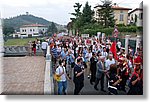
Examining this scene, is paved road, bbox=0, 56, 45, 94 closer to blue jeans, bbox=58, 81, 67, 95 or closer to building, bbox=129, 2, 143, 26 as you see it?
blue jeans, bbox=58, 81, 67, 95

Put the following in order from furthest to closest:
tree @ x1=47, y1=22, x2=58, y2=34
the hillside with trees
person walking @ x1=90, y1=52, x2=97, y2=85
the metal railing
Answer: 1. person walking @ x1=90, y1=52, x2=97, y2=85
2. tree @ x1=47, y1=22, x2=58, y2=34
3. the hillside with trees
4. the metal railing

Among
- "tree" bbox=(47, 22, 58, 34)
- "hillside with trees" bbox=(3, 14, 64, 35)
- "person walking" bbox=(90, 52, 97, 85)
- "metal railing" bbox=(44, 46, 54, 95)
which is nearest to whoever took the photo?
"metal railing" bbox=(44, 46, 54, 95)

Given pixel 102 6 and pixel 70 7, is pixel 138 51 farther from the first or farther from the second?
pixel 70 7

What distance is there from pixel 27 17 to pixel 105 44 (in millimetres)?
1192

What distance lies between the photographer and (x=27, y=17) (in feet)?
13.7

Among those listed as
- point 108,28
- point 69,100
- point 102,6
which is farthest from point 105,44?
point 69,100

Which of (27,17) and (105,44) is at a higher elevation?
(27,17)

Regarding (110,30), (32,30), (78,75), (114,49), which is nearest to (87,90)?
(78,75)

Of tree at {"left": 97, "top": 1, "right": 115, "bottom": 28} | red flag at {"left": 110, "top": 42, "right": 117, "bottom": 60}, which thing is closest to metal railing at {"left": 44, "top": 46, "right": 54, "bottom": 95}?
red flag at {"left": 110, "top": 42, "right": 117, "bottom": 60}

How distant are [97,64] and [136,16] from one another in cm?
93

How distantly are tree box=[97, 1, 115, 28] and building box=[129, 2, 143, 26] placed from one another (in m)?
0.26

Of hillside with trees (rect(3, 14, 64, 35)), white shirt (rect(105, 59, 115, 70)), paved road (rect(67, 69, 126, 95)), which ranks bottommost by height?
paved road (rect(67, 69, 126, 95))

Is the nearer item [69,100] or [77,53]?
[69,100]

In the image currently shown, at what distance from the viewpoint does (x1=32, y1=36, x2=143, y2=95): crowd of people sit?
13.7 ft
